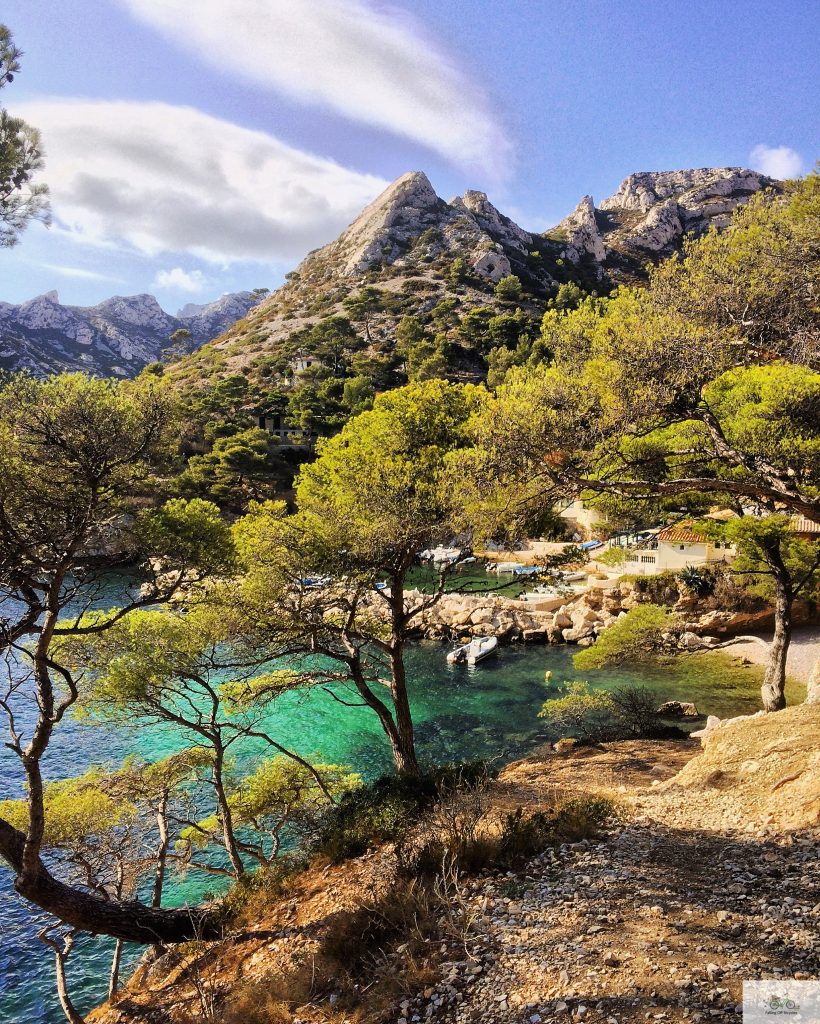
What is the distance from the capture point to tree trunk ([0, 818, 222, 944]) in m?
6.75

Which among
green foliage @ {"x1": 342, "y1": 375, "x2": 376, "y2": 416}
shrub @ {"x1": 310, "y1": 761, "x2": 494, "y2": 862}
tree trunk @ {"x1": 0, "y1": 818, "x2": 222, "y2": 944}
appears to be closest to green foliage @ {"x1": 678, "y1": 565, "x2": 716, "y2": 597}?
shrub @ {"x1": 310, "y1": 761, "x2": 494, "y2": 862}

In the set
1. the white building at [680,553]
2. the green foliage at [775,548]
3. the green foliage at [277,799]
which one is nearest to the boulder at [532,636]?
the white building at [680,553]

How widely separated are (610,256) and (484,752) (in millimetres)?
107703

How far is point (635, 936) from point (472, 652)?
1993cm

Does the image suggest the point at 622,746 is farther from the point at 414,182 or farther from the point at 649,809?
the point at 414,182

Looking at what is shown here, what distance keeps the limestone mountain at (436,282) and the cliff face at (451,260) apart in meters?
0.27

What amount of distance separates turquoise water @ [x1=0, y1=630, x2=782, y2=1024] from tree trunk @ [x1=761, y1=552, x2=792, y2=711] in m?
5.73

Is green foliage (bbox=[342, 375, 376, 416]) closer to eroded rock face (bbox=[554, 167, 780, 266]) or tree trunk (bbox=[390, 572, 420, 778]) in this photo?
tree trunk (bbox=[390, 572, 420, 778])

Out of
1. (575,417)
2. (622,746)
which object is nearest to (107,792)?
(575,417)

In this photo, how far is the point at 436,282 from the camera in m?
89.6

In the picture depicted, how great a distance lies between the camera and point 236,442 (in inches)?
1890
